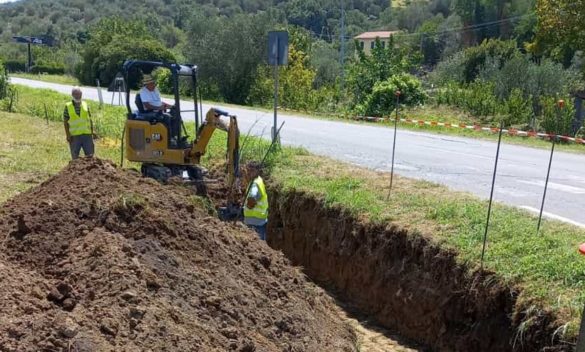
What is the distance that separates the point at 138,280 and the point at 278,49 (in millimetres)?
9016

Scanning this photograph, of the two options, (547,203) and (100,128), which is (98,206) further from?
(100,128)

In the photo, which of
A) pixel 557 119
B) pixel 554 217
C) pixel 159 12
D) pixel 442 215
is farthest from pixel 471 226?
pixel 159 12

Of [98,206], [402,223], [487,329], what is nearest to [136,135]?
[98,206]

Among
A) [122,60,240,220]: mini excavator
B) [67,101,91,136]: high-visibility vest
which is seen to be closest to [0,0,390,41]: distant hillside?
[67,101,91,136]: high-visibility vest

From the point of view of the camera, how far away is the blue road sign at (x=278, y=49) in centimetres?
1334

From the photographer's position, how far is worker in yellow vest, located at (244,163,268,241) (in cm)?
830

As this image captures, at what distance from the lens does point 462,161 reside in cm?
1459

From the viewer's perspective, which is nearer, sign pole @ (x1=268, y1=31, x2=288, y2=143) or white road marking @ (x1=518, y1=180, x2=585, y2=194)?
white road marking @ (x1=518, y1=180, x2=585, y2=194)

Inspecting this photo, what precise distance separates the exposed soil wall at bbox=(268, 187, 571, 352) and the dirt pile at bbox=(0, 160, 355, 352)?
1.04 meters

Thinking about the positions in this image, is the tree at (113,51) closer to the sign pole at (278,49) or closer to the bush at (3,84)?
the bush at (3,84)

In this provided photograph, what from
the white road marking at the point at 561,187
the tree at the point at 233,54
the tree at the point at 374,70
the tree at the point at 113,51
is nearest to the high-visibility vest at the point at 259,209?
the white road marking at the point at 561,187

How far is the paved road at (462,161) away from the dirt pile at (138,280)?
4659 mm

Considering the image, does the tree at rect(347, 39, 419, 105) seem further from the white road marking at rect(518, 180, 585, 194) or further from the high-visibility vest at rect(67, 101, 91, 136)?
the high-visibility vest at rect(67, 101, 91, 136)

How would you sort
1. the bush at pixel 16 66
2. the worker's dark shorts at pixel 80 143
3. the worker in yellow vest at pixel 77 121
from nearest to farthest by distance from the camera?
the worker in yellow vest at pixel 77 121 < the worker's dark shorts at pixel 80 143 < the bush at pixel 16 66
